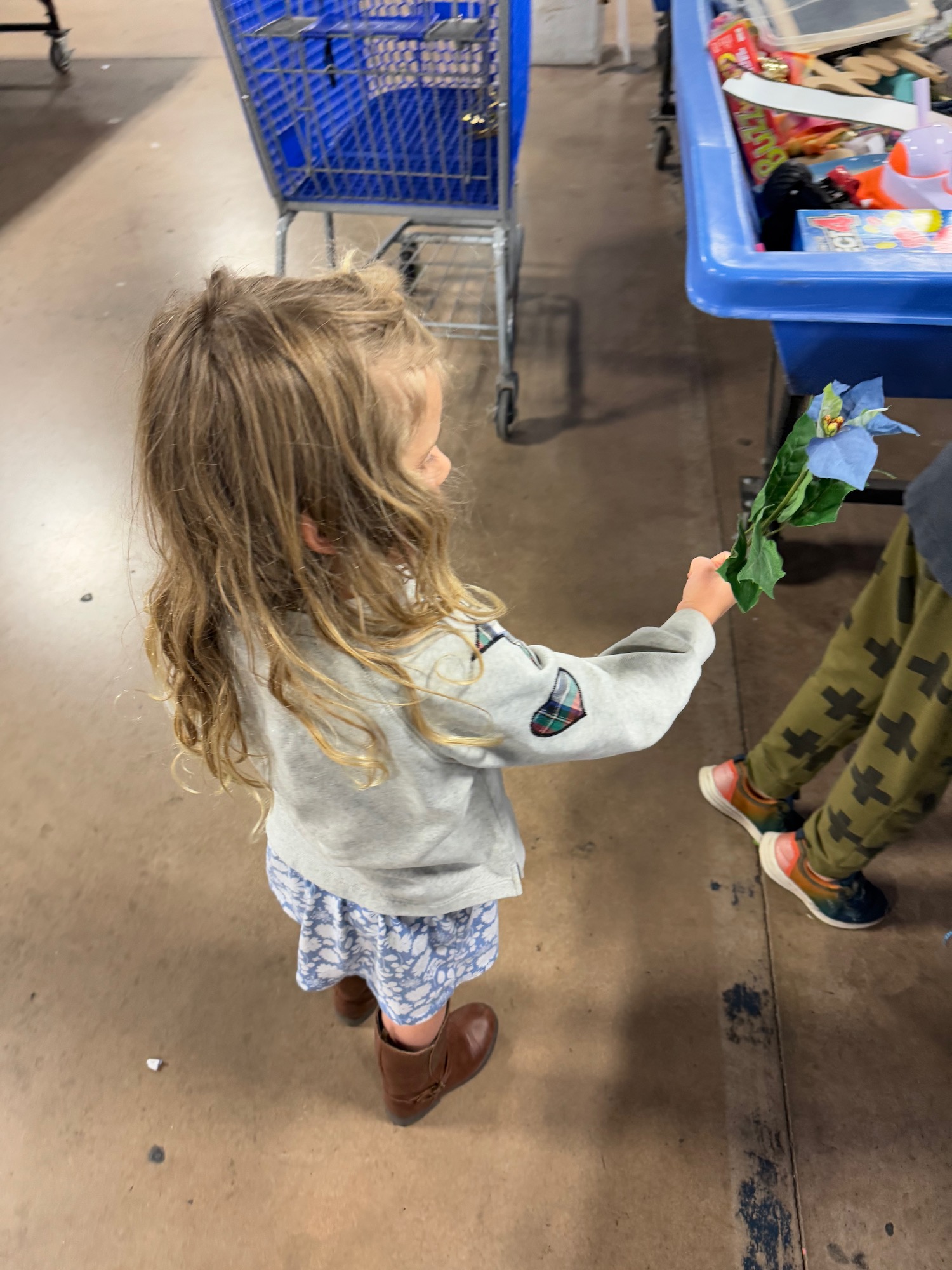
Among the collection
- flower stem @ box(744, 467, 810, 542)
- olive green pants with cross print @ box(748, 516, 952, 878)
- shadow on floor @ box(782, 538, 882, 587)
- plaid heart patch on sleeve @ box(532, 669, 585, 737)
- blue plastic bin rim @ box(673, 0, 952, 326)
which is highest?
blue plastic bin rim @ box(673, 0, 952, 326)

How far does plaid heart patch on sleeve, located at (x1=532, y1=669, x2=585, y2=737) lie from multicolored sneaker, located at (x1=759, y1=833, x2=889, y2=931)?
78cm

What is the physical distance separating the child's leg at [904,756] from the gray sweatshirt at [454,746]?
0.90 feet

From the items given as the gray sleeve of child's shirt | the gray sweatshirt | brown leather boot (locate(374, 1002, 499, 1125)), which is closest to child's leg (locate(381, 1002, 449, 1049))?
brown leather boot (locate(374, 1002, 499, 1125))

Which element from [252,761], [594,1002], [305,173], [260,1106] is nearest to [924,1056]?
[594,1002]

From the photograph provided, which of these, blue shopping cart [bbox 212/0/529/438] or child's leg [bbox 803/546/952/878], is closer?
child's leg [bbox 803/546/952/878]

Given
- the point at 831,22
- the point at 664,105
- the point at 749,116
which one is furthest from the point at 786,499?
the point at 664,105

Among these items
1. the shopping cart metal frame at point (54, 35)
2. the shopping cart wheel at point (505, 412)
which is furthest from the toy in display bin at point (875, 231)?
the shopping cart metal frame at point (54, 35)

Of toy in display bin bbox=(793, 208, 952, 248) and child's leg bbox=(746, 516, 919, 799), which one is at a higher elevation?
toy in display bin bbox=(793, 208, 952, 248)

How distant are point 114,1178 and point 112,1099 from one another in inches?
4.3

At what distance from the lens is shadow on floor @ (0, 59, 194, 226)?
3.60 m

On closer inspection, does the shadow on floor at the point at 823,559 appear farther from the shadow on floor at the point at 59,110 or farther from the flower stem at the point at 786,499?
the shadow on floor at the point at 59,110

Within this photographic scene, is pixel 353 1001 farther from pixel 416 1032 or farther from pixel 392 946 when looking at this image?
pixel 392 946

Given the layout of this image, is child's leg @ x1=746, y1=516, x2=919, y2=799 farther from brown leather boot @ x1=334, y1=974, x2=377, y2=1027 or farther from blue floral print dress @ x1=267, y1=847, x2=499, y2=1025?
brown leather boot @ x1=334, y1=974, x2=377, y2=1027

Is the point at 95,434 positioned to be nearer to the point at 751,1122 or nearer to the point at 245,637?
the point at 245,637
